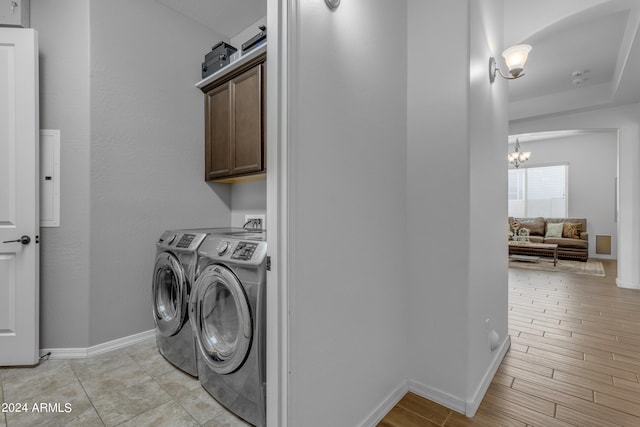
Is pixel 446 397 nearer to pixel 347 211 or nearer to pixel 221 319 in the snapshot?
pixel 347 211

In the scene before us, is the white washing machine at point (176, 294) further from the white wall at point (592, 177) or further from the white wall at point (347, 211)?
the white wall at point (592, 177)

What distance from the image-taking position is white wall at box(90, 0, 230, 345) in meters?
2.30

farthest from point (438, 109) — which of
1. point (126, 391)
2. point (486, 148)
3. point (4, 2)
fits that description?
point (4, 2)

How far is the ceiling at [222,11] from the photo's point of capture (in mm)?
2645

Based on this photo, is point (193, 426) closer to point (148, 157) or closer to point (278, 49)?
point (278, 49)

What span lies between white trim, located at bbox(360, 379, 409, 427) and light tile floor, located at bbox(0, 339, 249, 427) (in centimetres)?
69

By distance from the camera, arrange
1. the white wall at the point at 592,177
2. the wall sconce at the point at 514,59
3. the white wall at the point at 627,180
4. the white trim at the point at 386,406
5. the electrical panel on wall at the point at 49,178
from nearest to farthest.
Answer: the white trim at the point at 386,406
the wall sconce at the point at 514,59
the electrical panel on wall at the point at 49,178
the white wall at the point at 627,180
the white wall at the point at 592,177

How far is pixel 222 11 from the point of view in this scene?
2.75 meters

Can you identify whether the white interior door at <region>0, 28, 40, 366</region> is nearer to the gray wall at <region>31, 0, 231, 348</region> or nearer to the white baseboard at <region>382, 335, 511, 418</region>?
the gray wall at <region>31, 0, 231, 348</region>

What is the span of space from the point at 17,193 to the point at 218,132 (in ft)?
4.97

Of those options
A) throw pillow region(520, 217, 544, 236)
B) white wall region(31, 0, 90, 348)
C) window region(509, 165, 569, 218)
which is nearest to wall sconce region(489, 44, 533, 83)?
white wall region(31, 0, 90, 348)

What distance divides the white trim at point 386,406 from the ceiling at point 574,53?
131 inches

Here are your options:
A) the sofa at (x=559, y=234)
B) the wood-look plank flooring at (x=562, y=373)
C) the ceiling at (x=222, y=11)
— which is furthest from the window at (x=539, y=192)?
the ceiling at (x=222, y=11)

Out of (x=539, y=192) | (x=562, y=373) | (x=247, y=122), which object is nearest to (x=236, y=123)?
(x=247, y=122)
